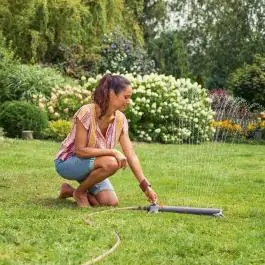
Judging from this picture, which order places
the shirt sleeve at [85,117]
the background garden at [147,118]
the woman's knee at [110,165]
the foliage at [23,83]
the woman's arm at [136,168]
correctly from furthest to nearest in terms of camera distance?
the foliage at [23,83], the shirt sleeve at [85,117], the woman's knee at [110,165], the woman's arm at [136,168], the background garden at [147,118]

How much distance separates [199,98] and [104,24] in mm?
6408

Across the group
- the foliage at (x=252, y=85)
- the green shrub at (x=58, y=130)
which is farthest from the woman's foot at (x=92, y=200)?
the foliage at (x=252, y=85)

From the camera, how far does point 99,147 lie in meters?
5.50

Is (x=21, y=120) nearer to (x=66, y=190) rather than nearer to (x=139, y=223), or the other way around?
(x=66, y=190)

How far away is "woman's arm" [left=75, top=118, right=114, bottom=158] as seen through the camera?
5.36 m

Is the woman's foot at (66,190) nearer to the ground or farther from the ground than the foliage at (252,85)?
nearer to the ground

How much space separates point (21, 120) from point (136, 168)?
7.82 m

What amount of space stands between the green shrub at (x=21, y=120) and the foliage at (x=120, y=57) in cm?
A: 840

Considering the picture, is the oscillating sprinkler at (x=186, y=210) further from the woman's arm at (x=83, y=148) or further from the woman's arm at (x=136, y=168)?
the woman's arm at (x=83, y=148)

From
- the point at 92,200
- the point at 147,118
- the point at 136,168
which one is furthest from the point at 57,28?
the point at 136,168

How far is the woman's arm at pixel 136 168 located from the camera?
17.0 feet

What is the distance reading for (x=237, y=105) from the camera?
1738 centimetres

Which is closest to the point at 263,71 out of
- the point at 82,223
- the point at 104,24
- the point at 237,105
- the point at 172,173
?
the point at 237,105

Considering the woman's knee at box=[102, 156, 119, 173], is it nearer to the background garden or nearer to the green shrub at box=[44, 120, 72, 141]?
the background garden
